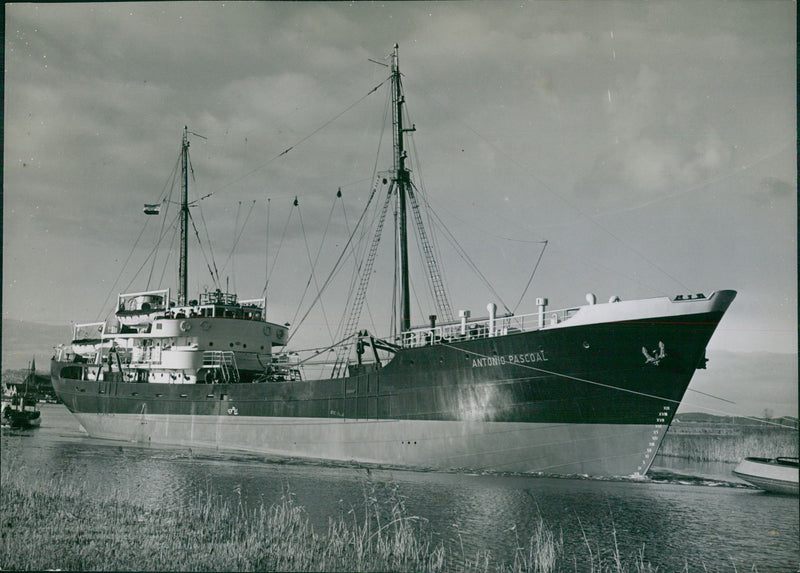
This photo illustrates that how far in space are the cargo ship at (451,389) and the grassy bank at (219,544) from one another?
645 centimetres

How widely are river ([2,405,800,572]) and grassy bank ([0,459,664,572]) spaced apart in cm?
50

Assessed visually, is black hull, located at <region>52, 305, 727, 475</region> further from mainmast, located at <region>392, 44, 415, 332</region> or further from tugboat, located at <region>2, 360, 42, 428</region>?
tugboat, located at <region>2, 360, 42, 428</region>

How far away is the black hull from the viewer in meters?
20.2

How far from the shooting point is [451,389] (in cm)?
2339

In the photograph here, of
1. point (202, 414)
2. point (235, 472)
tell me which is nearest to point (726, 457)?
point (235, 472)

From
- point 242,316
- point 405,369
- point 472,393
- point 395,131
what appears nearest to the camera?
point 472,393

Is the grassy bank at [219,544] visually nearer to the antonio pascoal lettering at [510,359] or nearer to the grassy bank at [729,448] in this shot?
the antonio pascoal lettering at [510,359]

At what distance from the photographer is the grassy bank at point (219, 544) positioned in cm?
1126

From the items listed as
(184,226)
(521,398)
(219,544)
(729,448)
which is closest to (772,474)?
(521,398)

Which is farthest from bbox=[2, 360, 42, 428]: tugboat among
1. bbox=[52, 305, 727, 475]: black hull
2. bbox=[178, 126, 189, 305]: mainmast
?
bbox=[52, 305, 727, 475]: black hull

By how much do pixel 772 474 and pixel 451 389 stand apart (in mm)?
10935

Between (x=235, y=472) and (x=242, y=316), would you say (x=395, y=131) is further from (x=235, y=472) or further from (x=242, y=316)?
(x=235, y=472)

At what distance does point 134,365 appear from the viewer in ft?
123

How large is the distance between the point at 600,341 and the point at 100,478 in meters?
17.1
